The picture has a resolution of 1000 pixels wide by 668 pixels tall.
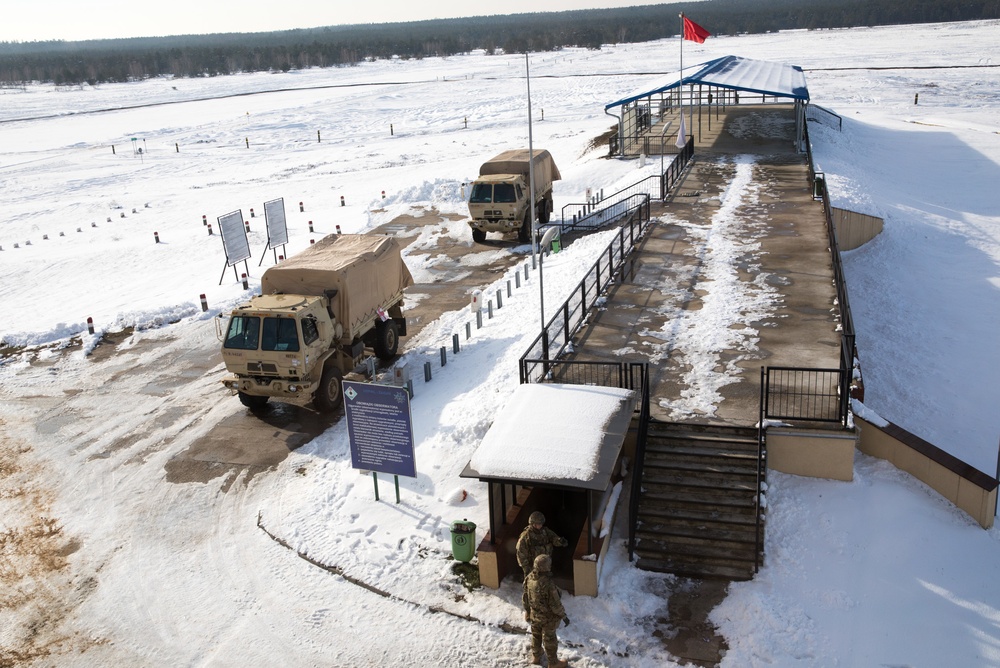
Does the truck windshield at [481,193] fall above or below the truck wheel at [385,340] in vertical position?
above

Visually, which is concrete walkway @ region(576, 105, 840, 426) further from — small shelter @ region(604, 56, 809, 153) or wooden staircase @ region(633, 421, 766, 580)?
small shelter @ region(604, 56, 809, 153)

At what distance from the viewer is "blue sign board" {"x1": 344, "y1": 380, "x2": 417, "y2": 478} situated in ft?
43.7

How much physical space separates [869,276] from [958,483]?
617 inches

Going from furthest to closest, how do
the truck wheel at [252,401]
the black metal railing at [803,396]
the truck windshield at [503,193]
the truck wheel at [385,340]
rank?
the truck windshield at [503,193], the truck wheel at [385,340], the truck wheel at [252,401], the black metal railing at [803,396]

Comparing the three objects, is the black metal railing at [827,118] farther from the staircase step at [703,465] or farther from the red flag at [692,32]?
the staircase step at [703,465]

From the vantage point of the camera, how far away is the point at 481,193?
29984 mm

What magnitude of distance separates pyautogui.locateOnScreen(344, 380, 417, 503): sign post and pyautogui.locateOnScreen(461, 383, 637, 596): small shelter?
167cm

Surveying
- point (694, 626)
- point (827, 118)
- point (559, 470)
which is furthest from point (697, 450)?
point (827, 118)

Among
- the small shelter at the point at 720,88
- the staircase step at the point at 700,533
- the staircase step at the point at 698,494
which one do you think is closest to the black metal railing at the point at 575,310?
the staircase step at the point at 698,494

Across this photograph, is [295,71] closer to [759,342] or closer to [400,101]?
[400,101]

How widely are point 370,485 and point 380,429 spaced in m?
1.39

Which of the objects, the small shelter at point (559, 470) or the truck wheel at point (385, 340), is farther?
the truck wheel at point (385, 340)

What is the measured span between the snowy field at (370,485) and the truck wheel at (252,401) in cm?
71

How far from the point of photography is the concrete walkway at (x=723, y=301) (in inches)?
595
